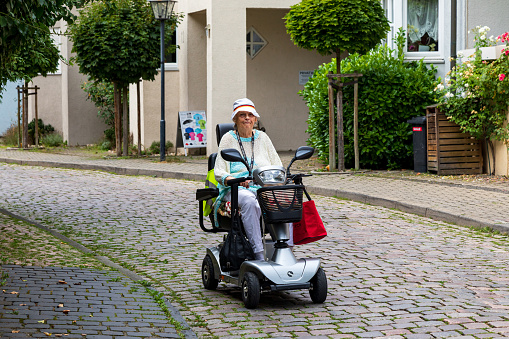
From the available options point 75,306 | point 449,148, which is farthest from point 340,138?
point 75,306

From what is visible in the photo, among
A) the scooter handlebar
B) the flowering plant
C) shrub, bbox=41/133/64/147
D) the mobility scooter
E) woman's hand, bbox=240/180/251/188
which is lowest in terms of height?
the mobility scooter

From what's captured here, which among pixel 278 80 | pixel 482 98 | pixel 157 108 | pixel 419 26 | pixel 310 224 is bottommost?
pixel 310 224

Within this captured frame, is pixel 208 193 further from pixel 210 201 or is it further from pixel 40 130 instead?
pixel 40 130

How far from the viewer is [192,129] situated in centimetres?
2109

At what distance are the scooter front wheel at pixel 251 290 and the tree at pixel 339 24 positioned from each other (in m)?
9.77

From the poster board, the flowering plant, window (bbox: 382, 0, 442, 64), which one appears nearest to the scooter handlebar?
the flowering plant

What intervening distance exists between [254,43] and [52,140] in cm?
867

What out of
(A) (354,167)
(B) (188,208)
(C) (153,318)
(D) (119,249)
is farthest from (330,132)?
(C) (153,318)

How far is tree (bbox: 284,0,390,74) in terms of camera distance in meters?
15.1

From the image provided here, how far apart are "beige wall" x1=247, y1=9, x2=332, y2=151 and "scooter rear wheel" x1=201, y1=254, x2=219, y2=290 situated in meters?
16.3

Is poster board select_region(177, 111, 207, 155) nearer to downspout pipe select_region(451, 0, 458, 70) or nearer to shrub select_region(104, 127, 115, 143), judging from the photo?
shrub select_region(104, 127, 115, 143)

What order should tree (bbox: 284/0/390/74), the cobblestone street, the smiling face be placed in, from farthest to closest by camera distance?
tree (bbox: 284/0/390/74) < the smiling face < the cobblestone street

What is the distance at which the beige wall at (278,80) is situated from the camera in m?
22.9

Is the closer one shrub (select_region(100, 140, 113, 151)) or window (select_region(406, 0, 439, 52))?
window (select_region(406, 0, 439, 52))
